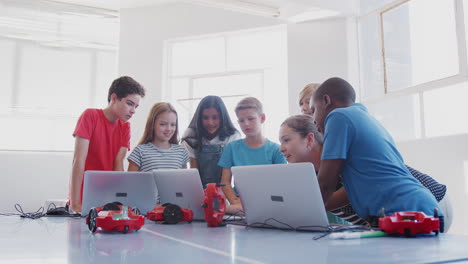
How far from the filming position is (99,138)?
2.15 metres

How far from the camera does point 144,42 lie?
496cm

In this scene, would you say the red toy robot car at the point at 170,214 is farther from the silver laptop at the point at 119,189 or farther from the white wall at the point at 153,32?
the white wall at the point at 153,32

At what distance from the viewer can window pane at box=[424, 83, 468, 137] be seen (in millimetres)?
3203

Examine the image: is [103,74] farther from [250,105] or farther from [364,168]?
[364,168]

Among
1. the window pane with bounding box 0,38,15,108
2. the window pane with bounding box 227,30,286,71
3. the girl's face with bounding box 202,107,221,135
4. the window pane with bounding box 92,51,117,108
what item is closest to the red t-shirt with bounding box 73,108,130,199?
the girl's face with bounding box 202,107,221,135

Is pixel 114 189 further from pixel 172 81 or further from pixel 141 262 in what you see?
pixel 172 81

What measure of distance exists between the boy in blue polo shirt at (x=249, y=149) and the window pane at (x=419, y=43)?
6.72 feet

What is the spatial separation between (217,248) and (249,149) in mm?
1247

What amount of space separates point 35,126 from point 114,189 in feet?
11.1

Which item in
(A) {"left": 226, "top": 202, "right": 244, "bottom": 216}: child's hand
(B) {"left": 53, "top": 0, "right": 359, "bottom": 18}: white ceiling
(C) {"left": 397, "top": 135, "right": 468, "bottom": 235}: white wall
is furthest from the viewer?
(B) {"left": 53, "top": 0, "right": 359, "bottom": 18}: white ceiling

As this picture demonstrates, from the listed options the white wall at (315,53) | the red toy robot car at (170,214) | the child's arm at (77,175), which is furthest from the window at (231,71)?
the red toy robot car at (170,214)

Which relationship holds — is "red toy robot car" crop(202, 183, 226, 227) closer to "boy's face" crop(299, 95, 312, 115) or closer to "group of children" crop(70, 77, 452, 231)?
"group of children" crop(70, 77, 452, 231)

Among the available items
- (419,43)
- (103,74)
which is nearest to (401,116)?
(419,43)

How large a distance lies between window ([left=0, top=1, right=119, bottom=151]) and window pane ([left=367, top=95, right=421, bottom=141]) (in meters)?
3.19
